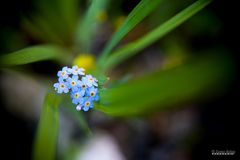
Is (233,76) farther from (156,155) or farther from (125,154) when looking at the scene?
(125,154)

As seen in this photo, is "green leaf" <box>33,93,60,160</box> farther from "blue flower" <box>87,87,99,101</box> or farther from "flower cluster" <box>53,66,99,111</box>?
"blue flower" <box>87,87,99,101</box>

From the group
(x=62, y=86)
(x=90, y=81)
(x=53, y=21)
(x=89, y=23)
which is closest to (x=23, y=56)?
(x=62, y=86)

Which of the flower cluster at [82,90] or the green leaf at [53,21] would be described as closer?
the flower cluster at [82,90]

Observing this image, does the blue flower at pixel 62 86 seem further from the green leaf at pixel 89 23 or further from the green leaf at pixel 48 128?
the green leaf at pixel 89 23

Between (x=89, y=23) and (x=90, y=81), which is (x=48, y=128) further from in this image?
(x=89, y=23)

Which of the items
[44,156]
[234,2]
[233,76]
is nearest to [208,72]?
[233,76]

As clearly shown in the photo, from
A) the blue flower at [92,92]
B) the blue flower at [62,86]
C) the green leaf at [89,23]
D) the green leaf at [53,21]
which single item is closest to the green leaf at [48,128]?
the blue flower at [62,86]

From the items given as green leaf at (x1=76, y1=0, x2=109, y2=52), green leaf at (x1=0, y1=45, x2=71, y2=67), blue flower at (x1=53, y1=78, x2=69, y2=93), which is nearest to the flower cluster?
blue flower at (x1=53, y1=78, x2=69, y2=93)
